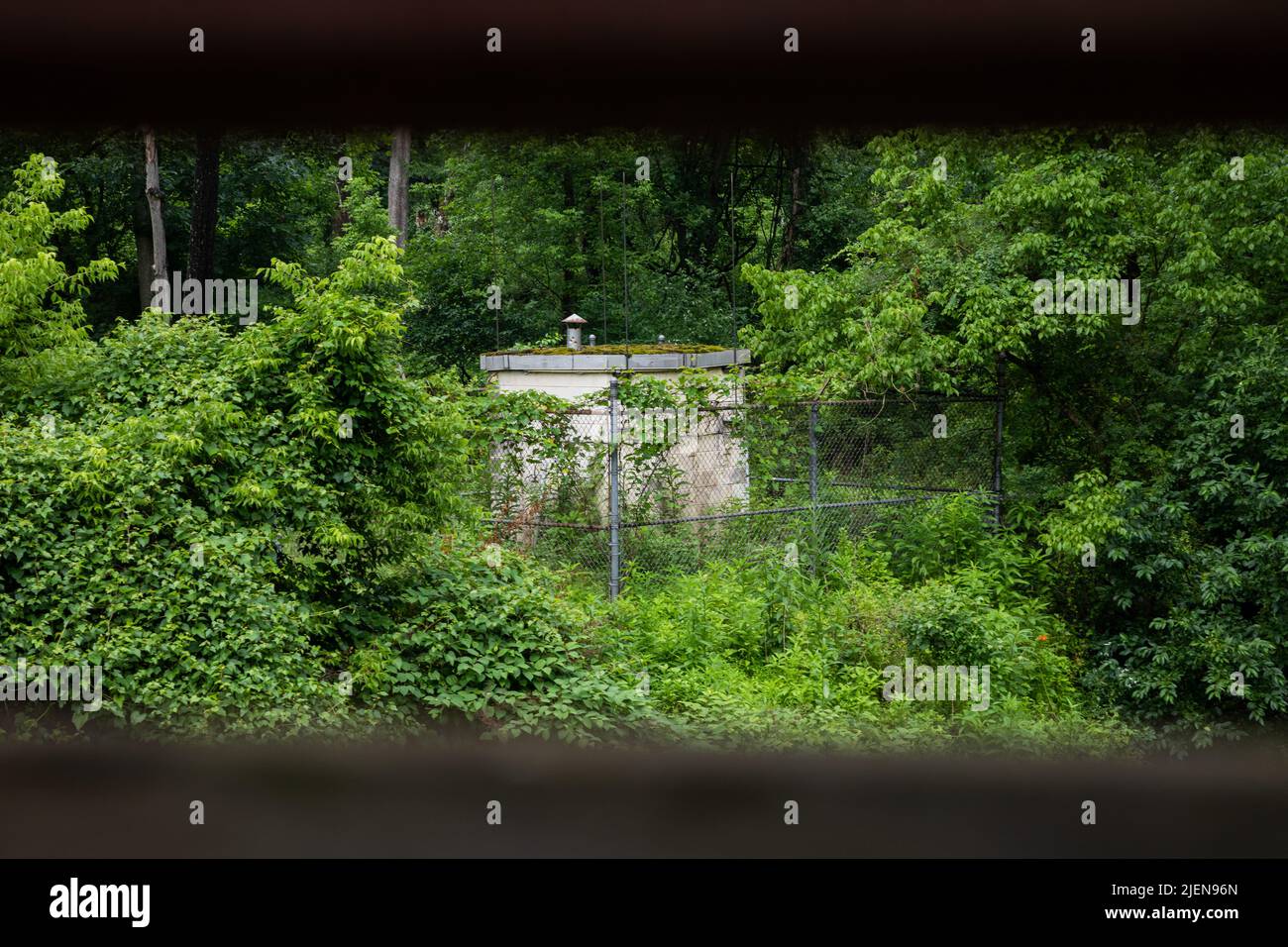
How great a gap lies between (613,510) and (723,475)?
163 centimetres

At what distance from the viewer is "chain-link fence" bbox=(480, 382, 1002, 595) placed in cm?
691

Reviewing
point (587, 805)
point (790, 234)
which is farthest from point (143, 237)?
point (587, 805)

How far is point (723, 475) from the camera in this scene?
7.91m

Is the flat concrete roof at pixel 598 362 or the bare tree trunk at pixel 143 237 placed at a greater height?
the bare tree trunk at pixel 143 237

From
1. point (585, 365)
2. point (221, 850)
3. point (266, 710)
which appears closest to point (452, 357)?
point (585, 365)

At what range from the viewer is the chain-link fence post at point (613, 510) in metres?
6.45

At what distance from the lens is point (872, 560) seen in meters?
7.34

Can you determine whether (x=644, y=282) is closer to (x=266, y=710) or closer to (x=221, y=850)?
(x=266, y=710)

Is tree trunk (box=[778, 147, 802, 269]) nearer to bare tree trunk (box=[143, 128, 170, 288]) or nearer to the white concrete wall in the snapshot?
the white concrete wall

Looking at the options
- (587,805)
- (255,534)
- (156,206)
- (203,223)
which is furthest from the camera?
(156,206)

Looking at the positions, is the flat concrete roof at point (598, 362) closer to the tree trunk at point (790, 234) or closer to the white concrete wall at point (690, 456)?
the white concrete wall at point (690, 456)

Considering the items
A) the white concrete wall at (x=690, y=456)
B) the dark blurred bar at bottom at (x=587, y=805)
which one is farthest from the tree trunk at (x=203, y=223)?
the dark blurred bar at bottom at (x=587, y=805)

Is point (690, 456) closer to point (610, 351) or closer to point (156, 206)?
point (610, 351)
